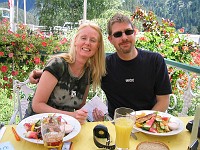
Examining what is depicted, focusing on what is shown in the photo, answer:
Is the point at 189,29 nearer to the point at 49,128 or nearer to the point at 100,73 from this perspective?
the point at 100,73

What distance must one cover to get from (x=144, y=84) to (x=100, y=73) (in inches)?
15.5


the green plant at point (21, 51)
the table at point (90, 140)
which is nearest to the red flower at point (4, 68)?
the green plant at point (21, 51)

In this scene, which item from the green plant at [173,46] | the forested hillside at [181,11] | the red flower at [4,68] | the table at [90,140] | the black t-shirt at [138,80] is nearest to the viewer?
the table at [90,140]

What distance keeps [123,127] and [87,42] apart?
93 cm

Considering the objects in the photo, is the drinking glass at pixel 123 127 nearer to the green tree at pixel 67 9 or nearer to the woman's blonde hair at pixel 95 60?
the woman's blonde hair at pixel 95 60

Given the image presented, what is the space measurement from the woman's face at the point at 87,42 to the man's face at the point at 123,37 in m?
0.20

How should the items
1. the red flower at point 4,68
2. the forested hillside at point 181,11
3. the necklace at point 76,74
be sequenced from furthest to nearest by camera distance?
the forested hillside at point 181,11 → the red flower at point 4,68 → the necklace at point 76,74

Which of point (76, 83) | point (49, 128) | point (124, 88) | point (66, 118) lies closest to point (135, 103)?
point (124, 88)

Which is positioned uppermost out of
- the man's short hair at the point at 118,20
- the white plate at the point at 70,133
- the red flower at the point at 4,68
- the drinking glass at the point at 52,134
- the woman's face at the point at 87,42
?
the man's short hair at the point at 118,20

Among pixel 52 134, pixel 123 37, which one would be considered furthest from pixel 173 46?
pixel 52 134

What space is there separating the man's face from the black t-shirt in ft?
0.34

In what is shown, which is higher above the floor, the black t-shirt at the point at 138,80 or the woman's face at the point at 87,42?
the woman's face at the point at 87,42

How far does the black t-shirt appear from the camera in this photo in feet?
6.52

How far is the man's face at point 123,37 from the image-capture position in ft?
6.61
